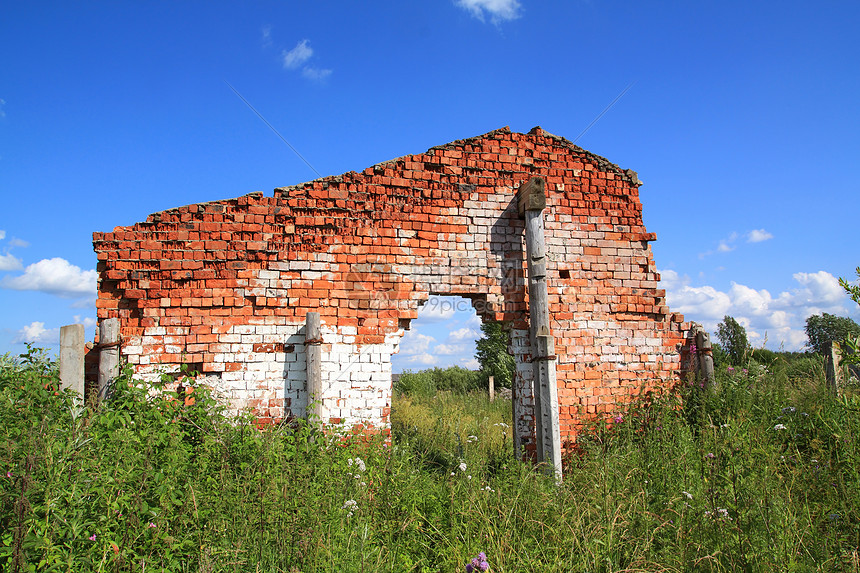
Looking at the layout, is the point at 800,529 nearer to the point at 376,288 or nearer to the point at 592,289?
the point at 592,289

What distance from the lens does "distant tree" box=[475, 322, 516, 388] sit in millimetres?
16562

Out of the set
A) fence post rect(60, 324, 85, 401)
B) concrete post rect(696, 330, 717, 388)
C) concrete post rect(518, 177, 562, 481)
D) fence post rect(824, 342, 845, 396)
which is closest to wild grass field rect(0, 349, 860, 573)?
fence post rect(60, 324, 85, 401)

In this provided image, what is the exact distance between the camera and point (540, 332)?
20.0 ft

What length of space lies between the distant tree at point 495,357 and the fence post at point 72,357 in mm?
12394

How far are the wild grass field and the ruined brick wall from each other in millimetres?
744

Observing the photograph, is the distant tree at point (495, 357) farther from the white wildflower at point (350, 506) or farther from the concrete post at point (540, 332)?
the white wildflower at point (350, 506)

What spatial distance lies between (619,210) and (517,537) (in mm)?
4838

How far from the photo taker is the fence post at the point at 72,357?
5316mm

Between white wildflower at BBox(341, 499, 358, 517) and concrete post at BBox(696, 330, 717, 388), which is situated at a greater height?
concrete post at BBox(696, 330, 717, 388)

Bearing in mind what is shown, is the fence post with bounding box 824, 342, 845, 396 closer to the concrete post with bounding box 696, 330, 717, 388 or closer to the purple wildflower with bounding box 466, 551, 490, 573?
the concrete post with bounding box 696, 330, 717, 388

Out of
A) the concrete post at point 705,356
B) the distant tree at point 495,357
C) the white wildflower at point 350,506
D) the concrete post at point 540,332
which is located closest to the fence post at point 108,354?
the white wildflower at point 350,506

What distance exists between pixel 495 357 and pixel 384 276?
40.7 feet

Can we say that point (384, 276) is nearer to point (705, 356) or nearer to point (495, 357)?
point (705, 356)

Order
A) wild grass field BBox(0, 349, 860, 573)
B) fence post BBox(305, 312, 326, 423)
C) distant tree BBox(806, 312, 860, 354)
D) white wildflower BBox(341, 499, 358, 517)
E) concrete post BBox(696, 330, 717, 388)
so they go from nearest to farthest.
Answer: wild grass field BBox(0, 349, 860, 573)
white wildflower BBox(341, 499, 358, 517)
fence post BBox(305, 312, 326, 423)
concrete post BBox(696, 330, 717, 388)
distant tree BBox(806, 312, 860, 354)
